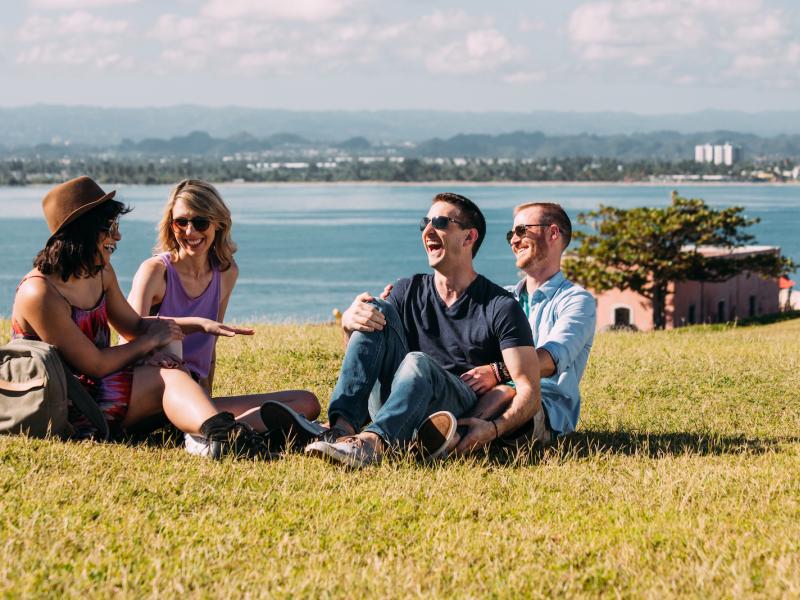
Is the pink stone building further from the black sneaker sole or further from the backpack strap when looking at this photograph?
the backpack strap

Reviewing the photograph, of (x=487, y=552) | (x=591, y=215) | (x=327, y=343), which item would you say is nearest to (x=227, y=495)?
(x=487, y=552)

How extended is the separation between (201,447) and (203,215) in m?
1.35

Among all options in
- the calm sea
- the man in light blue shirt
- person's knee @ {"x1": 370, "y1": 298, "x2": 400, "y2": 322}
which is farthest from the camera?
the calm sea

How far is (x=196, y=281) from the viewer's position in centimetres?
588

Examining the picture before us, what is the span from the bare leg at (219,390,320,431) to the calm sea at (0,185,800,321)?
2668cm

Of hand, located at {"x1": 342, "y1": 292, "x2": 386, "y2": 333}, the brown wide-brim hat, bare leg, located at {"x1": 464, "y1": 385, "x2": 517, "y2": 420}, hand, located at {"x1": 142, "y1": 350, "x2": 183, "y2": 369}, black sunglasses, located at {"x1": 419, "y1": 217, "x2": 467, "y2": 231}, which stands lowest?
bare leg, located at {"x1": 464, "y1": 385, "x2": 517, "y2": 420}

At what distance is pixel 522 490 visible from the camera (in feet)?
14.8

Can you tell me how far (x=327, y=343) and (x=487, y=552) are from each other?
714 centimetres

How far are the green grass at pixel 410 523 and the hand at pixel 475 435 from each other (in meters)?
0.07

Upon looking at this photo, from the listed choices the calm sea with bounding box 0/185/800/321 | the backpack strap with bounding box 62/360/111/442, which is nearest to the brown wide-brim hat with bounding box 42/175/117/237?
the backpack strap with bounding box 62/360/111/442

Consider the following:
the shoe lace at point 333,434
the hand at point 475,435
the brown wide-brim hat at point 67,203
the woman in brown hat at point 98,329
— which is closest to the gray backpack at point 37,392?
the woman in brown hat at point 98,329

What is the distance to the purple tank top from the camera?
19.0 ft

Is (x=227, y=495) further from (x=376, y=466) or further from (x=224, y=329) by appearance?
(x=224, y=329)

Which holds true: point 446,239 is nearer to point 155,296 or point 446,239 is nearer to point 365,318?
point 365,318
